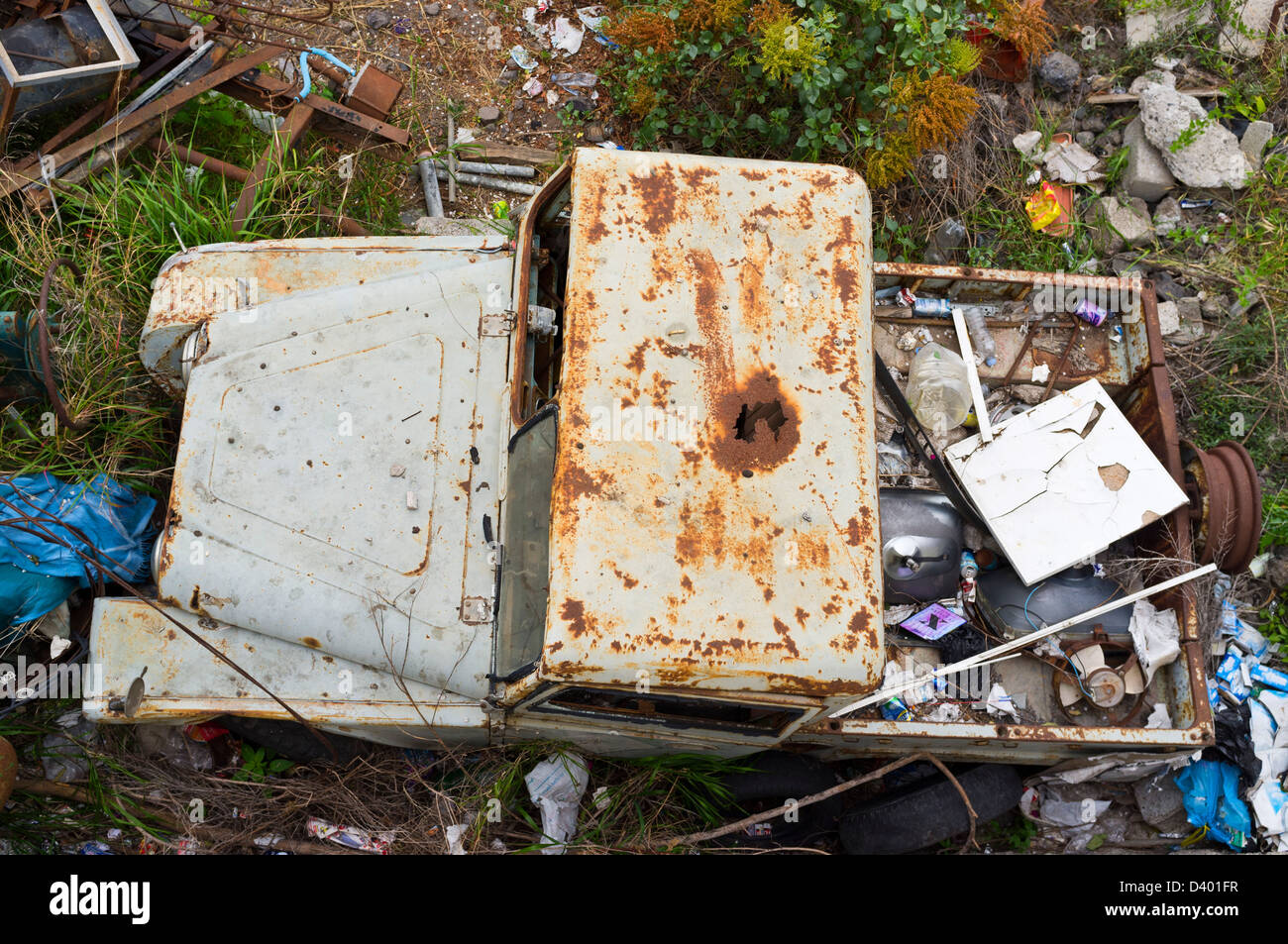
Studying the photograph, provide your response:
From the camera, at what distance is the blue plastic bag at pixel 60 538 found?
11.3 feet

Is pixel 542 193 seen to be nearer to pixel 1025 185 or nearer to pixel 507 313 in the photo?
pixel 507 313

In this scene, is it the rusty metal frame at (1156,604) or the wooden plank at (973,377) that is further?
the wooden plank at (973,377)

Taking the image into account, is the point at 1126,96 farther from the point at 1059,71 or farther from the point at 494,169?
the point at 494,169

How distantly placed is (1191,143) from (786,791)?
4.21m

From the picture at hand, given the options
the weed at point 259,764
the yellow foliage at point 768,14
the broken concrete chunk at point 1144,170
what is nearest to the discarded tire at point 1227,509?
the broken concrete chunk at point 1144,170

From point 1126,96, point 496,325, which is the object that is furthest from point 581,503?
point 1126,96

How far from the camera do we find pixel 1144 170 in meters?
5.20

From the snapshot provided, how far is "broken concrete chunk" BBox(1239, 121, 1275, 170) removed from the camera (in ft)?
17.4

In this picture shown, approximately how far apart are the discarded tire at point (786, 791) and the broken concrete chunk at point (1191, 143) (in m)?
3.93

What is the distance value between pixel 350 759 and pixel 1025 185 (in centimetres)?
458

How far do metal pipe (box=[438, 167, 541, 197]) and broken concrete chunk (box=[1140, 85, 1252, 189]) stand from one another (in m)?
3.47

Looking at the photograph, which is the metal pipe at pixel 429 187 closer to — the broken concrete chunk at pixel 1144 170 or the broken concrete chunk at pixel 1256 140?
the broken concrete chunk at pixel 1144 170

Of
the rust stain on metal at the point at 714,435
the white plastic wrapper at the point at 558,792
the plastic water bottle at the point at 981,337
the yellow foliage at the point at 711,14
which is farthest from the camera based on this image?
the yellow foliage at the point at 711,14

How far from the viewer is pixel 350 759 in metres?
3.68
